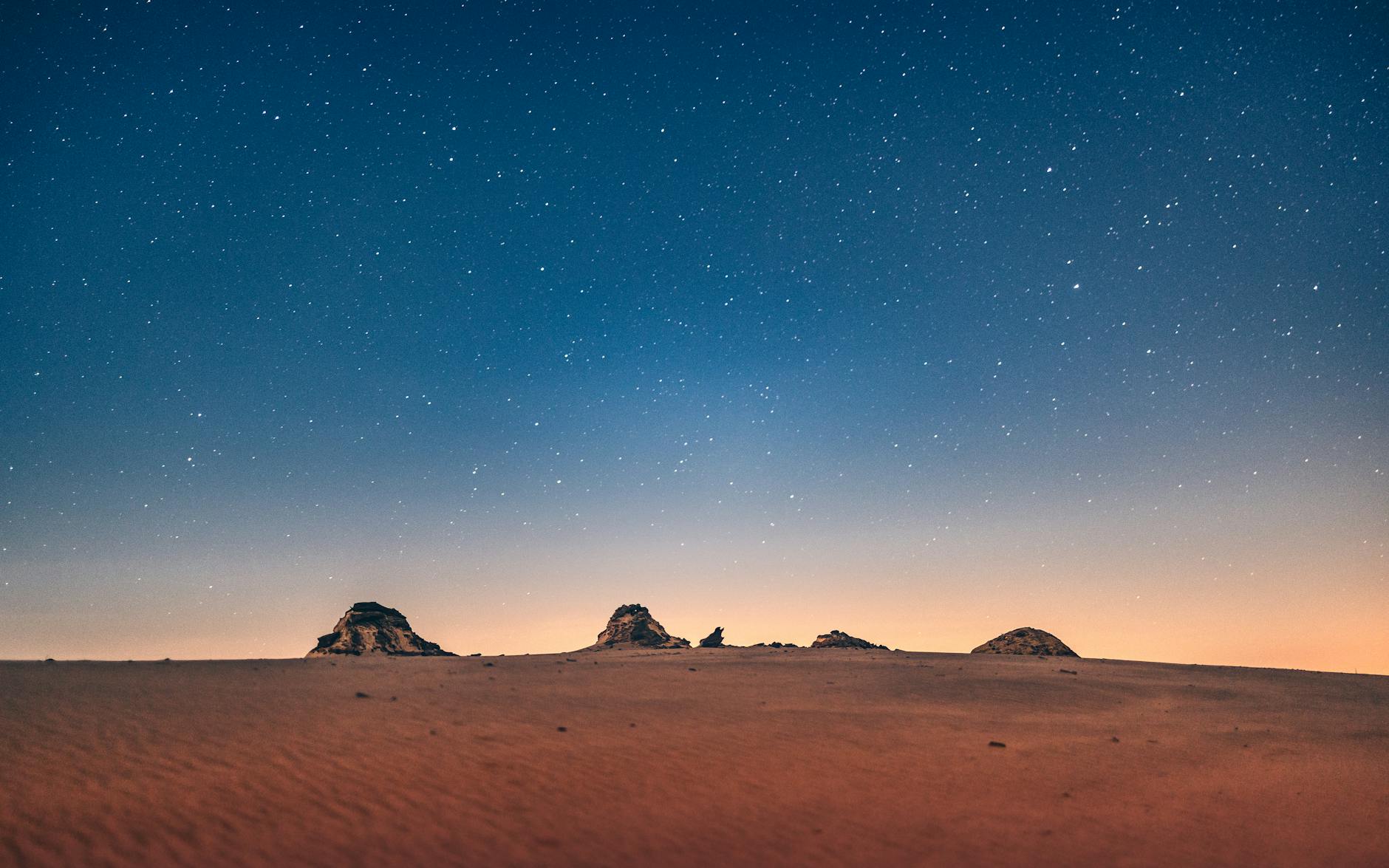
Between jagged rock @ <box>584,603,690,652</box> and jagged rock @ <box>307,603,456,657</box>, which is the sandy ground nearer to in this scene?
jagged rock @ <box>307,603,456,657</box>

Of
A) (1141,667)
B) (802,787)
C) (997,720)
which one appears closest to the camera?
(802,787)

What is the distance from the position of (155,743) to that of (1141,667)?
2715 cm

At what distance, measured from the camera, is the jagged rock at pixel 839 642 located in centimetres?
3397

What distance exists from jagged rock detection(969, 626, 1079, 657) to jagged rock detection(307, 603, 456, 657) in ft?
79.0

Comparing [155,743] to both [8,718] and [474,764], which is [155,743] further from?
[474,764]

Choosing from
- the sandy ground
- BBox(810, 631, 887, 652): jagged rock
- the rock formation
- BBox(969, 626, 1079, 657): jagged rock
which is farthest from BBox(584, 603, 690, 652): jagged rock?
the sandy ground

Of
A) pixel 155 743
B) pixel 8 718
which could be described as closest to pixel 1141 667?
pixel 155 743

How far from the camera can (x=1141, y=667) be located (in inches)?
962

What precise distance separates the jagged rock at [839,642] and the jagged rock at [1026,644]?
487cm

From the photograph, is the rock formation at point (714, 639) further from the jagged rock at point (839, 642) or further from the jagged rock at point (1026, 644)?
the jagged rock at point (1026, 644)

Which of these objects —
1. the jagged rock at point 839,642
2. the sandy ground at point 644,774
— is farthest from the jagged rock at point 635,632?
the sandy ground at point 644,774

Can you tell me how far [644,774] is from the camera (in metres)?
9.15

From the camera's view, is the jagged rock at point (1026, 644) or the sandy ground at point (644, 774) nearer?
the sandy ground at point (644, 774)

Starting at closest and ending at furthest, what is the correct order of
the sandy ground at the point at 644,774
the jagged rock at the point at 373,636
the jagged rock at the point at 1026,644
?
the sandy ground at the point at 644,774 < the jagged rock at the point at 373,636 < the jagged rock at the point at 1026,644
